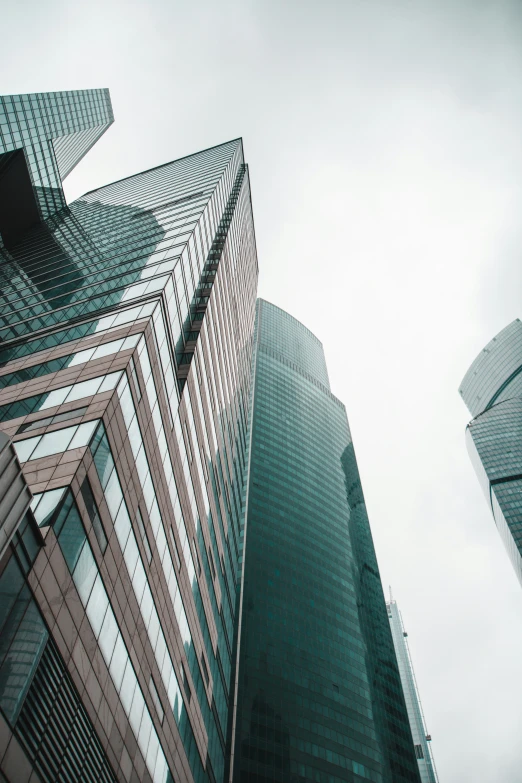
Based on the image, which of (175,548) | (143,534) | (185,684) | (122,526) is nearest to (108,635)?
(122,526)

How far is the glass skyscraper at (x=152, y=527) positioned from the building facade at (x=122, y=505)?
12cm

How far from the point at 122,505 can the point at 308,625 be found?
68.2 meters

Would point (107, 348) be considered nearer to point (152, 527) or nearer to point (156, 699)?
point (152, 527)

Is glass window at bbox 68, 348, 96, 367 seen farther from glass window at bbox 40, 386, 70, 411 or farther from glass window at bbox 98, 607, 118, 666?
glass window at bbox 98, 607, 118, 666

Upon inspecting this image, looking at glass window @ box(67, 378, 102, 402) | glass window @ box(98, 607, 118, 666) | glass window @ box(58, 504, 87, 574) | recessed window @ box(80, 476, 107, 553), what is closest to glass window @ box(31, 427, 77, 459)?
recessed window @ box(80, 476, 107, 553)

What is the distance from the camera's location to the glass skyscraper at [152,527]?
52.9ft

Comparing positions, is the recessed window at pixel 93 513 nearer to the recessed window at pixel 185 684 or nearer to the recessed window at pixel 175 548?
the recessed window at pixel 175 548

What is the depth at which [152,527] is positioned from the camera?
24.2m

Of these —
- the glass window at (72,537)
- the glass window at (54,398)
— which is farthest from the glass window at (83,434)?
the glass window at (54,398)

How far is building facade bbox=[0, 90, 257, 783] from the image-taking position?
1500 centimetres

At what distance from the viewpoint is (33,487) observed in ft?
55.4

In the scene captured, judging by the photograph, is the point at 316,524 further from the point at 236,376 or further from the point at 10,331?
the point at 10,331

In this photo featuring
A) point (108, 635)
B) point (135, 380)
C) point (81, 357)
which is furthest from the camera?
point (81, 357)

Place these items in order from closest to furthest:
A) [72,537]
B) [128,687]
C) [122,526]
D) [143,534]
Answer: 1. [72,537]
2. [122,526]
3. [128,687]
4. [143,534]
